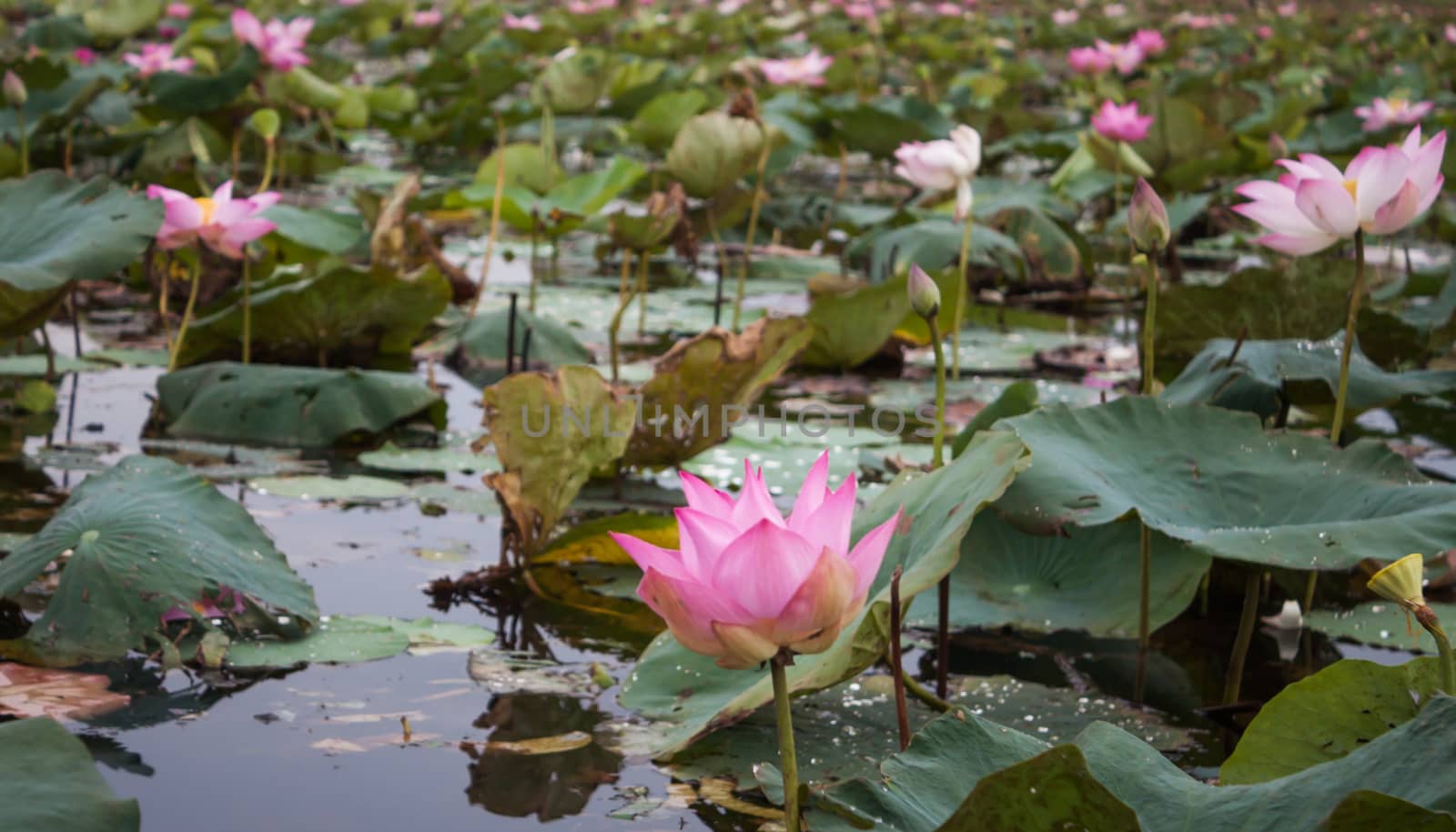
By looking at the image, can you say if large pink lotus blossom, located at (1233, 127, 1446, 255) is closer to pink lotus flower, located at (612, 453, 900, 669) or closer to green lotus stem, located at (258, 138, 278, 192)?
pink lotus flower, located at (612, 453, 900, 669)

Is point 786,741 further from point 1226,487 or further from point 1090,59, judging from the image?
point 1090,59

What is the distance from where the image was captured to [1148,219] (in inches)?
60.6

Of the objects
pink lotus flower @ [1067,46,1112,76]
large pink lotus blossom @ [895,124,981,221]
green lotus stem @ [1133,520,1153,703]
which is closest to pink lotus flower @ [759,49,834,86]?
pink lotus flower @ [1067,46,1112,76]

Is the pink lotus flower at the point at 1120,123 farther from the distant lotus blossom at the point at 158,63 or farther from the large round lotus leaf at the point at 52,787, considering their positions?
the large round lotus leaf at the point at 52,787

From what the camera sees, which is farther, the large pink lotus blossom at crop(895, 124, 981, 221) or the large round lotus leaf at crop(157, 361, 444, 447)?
the large pink lotus blossom at crop(895, 124, 981, 221)

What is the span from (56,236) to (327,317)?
705 mm

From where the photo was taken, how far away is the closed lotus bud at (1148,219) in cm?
153

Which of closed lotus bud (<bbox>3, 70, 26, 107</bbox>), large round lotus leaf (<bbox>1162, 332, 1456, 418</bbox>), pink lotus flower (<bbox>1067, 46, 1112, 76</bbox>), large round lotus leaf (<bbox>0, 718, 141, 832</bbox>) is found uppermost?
pink lotus flower (<bbox>1067, 46, 1112, 76</bbox>)

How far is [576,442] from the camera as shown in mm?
1949

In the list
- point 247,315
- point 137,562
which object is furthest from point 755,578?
point 247,315

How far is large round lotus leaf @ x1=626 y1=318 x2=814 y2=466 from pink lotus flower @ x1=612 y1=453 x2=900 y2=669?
1170 millimetres

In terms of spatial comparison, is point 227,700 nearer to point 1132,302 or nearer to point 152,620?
point 152,620

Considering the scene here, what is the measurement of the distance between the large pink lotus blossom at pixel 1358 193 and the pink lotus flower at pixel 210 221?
5.05 ft

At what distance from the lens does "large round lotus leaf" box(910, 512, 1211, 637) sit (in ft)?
5.50
